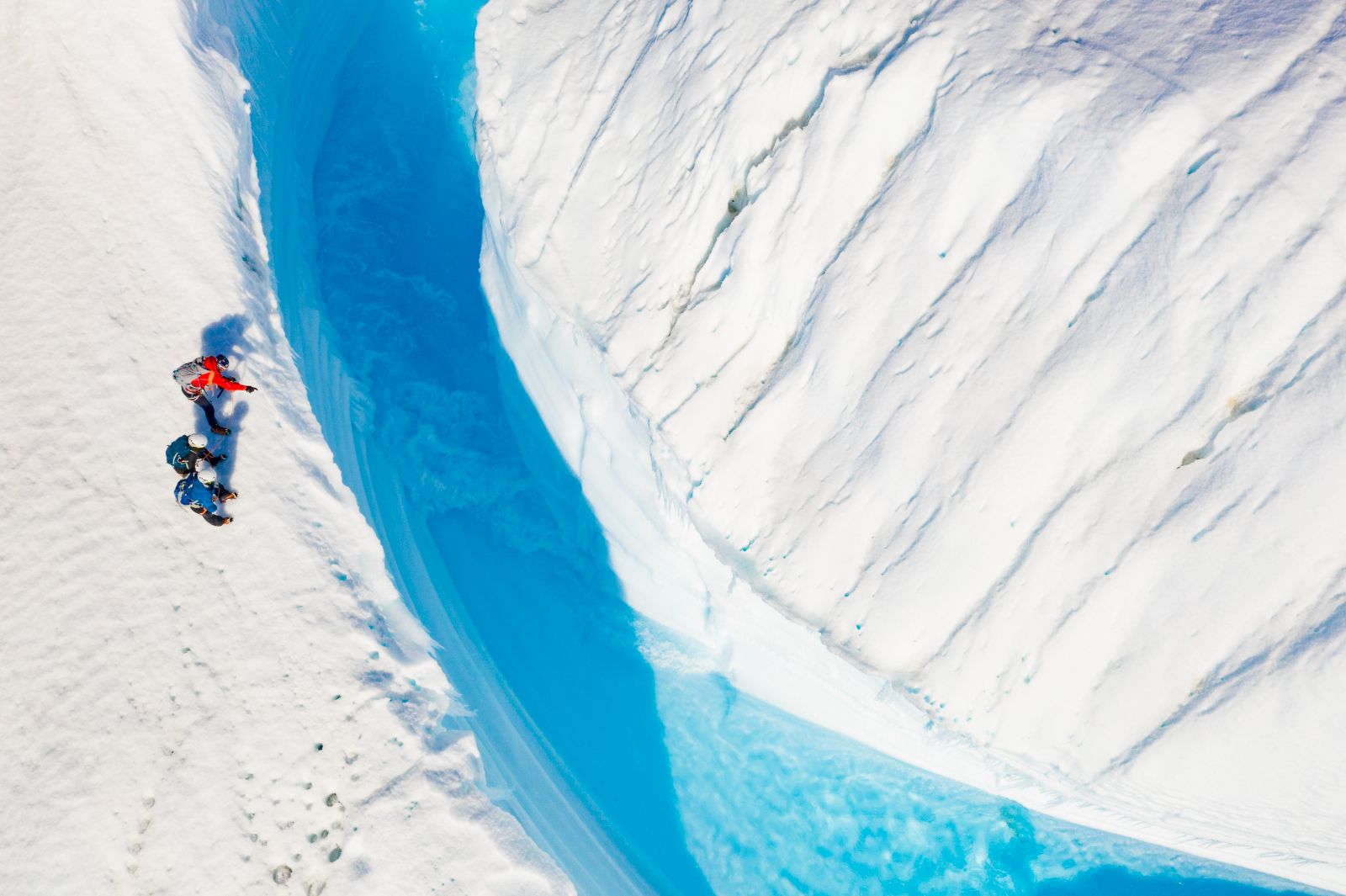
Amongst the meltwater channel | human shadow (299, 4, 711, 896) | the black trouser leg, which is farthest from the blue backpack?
human shadow (299, 4, 711, 896)

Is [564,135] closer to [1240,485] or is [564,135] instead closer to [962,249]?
[962,249]

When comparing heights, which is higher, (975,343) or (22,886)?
(975,343)

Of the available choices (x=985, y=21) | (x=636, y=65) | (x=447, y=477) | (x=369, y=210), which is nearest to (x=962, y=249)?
(x=985, y=21)

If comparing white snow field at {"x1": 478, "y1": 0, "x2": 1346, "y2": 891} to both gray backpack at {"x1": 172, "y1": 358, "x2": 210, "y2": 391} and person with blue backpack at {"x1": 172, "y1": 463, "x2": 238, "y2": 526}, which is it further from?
person with blue backpack at {"x1": 172, "y1": 463, "x2": 238, "y2": 526}

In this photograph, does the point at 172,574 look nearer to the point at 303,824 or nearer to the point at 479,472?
the point at 303,824

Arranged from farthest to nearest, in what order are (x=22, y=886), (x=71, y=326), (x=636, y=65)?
(x=71, y=326)
(x=636, y=65)
(x=22, y=886)

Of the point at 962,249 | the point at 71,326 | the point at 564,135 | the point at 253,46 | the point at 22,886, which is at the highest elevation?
the point at 962,249

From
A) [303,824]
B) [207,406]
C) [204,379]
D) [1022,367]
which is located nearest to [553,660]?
[303,824]
